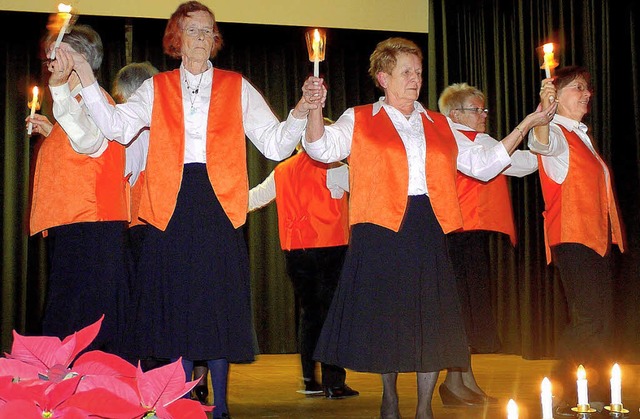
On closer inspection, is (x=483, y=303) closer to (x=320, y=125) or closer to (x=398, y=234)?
(x=398, y=234)

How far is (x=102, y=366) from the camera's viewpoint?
599 millimetres

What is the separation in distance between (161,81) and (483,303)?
6.44ft

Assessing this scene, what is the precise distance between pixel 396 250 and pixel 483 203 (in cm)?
134

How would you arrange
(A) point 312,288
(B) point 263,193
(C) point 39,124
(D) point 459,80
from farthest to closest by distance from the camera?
(D) point 459,80 < (B) point 263,193 < (A) point 312,288 < (C) point 39,124

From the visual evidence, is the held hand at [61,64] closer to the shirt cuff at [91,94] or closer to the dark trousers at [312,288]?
the shirt cuff at [91,94]

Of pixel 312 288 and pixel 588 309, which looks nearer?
pixel 588 309

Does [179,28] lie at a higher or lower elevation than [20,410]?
higher

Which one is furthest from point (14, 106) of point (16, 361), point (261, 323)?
point (16, 361)

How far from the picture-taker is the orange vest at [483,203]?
4379mm

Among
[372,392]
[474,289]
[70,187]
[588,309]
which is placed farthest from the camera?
[372,392]

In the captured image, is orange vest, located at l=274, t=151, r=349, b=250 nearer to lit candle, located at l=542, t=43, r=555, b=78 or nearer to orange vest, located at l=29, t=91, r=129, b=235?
orange vest, located at l=29, t=91, r=129, b=235

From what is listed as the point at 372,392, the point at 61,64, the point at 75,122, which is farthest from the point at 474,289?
the point at 61,64

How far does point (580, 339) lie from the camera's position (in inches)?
158

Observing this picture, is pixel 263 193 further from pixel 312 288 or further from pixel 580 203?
pixel 580 203
